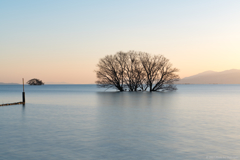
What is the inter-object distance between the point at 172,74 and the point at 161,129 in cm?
5575

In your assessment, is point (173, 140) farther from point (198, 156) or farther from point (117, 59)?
point (117, 59)

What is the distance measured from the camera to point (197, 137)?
15.0 m

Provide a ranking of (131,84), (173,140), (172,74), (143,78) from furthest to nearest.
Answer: (131,84) < (143,78) < (172,74) < (173,140)

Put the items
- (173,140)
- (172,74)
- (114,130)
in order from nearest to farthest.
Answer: (173,140) → (114,130) → (172,74)

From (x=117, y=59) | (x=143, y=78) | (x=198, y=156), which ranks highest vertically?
(x=117, y=59)

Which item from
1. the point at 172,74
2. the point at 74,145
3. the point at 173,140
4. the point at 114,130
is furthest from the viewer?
the point at 172,74

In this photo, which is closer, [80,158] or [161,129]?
[80,158]

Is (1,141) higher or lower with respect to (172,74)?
lower

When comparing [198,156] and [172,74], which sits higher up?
[172,74]

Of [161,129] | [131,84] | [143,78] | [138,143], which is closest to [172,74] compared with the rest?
[143,78]

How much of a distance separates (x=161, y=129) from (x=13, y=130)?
10800 millimetres

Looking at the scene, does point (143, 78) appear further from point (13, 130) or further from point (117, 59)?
point (13, 130)

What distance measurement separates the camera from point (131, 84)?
82.7 m

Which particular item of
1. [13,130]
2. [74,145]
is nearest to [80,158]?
[74,145]
